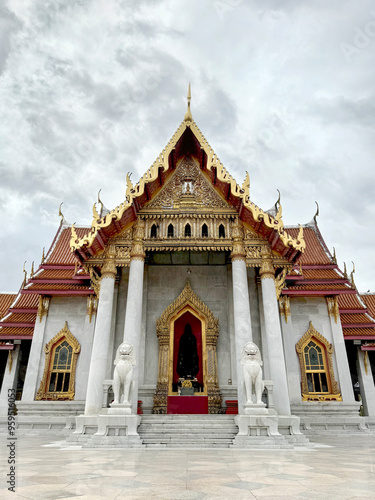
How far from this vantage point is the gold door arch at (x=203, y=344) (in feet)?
35.7

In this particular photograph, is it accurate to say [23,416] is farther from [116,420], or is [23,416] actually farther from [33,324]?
[116,420]

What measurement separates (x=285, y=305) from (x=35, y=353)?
8.80m

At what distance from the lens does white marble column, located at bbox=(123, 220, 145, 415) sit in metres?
8.58

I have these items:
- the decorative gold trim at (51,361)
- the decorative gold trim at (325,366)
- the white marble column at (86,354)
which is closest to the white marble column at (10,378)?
the decorative gold trim at (51,361)

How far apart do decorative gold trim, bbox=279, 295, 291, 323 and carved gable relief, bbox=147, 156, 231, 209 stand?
424 centimetres

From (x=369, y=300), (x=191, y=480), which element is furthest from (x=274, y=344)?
(x=369, y=300)

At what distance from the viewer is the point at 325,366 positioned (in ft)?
40.5

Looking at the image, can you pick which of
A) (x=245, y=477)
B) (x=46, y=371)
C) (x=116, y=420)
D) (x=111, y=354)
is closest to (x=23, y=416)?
(x=46, y=371)

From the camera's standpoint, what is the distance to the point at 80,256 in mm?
10000

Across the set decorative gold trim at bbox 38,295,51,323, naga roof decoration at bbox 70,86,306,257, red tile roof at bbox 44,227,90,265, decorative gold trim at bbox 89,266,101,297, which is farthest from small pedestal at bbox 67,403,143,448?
red tile roof at bbox 44,227,90,265

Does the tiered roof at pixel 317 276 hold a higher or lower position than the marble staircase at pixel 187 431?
higher

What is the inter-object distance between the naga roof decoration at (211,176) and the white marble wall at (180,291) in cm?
297

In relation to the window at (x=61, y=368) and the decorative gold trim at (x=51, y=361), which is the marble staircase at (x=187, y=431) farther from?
the window at (x=61, y=368)

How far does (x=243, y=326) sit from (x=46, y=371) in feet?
23.7
